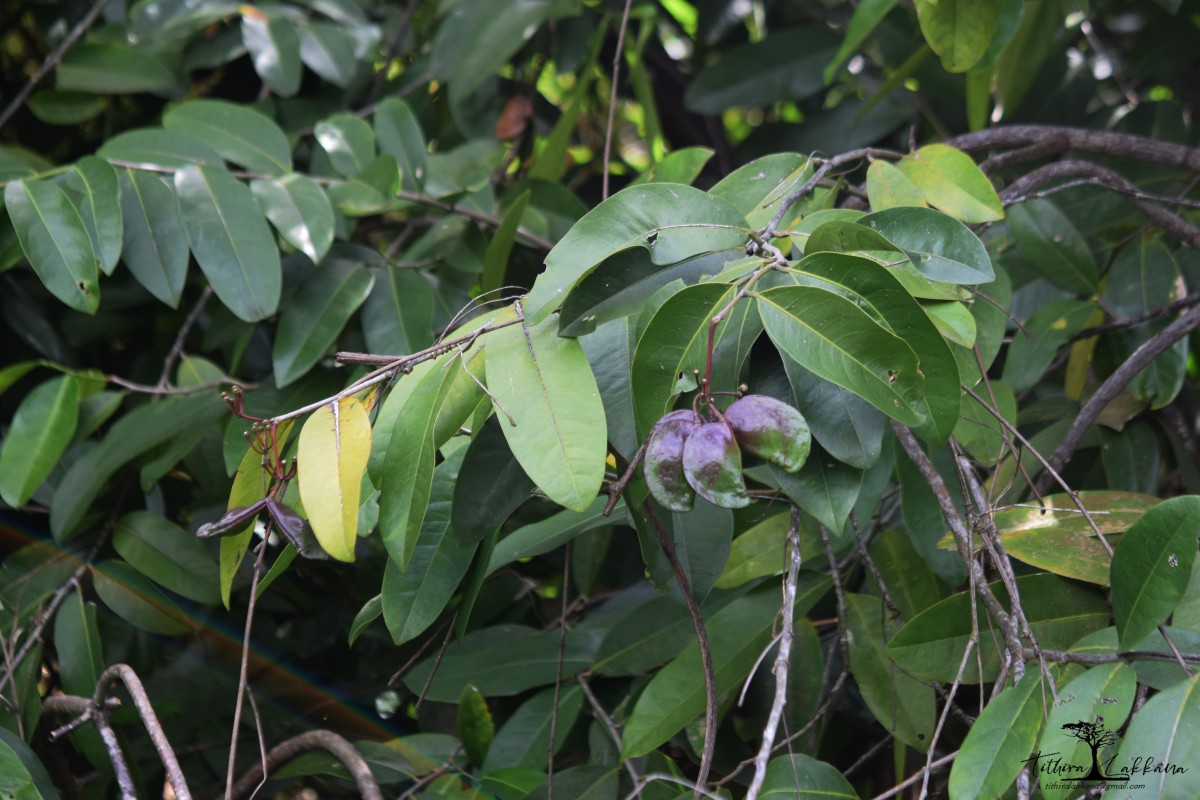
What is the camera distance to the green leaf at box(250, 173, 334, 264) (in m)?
1.17

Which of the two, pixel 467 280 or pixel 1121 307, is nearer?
pixel 1121 307

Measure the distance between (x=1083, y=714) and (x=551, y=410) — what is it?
0.42 m

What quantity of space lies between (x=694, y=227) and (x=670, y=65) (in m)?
1.39

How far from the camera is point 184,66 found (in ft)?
5.35

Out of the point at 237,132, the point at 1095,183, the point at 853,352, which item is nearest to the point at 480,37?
the point at 237,132

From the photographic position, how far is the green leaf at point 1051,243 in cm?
117

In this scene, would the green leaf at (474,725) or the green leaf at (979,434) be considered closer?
the green leaf at (979,434)

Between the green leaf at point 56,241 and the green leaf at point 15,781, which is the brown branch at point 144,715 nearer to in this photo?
the green leaf at point 15,781

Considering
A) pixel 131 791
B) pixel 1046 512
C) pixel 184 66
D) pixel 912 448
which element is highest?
pixel 184 66

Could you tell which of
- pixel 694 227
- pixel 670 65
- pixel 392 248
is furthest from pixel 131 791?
pixel 670 65

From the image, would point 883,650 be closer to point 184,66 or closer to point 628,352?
point 628,352

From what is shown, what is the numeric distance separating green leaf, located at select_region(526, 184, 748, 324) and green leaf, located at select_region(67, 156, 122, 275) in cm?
70

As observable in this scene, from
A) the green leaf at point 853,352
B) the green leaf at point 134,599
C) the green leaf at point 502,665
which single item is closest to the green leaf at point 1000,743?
the green leaf at point 853,352

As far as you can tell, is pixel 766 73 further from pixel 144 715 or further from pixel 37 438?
pixel 144 715
